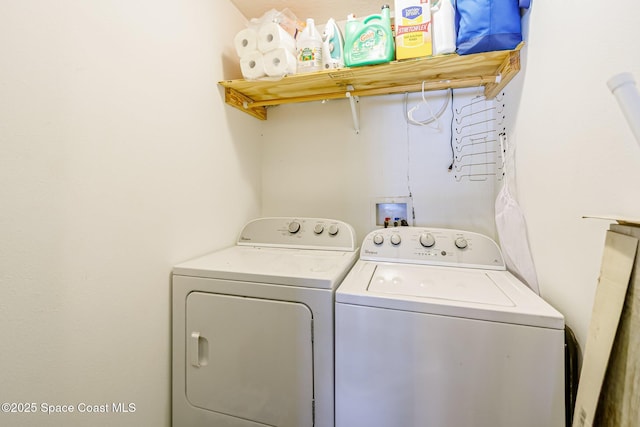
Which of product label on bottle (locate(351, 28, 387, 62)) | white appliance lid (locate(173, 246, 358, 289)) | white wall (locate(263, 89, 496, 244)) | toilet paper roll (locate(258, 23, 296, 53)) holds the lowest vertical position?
white appliance lid (locate(173, 246, 358, 289))

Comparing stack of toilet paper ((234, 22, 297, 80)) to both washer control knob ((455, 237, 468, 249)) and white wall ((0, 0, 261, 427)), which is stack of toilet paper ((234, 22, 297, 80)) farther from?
washer control knob ((455, 237, 468, 249))

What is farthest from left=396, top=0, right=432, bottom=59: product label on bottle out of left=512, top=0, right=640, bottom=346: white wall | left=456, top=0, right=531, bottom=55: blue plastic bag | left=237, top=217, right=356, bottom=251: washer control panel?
left=237, top=217, right=356, bottom=251: washer control panel

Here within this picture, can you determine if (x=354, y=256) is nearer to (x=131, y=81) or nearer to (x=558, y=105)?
(x=558, y=105)

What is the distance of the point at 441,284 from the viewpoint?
3.35ft

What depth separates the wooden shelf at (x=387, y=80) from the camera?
124 cm

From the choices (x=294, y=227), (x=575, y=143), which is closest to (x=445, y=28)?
(x=575, y=143)

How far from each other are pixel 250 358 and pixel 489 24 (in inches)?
69.4

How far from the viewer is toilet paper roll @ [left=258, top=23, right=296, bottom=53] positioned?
1312 mm

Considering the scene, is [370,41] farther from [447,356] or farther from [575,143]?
[447,356]

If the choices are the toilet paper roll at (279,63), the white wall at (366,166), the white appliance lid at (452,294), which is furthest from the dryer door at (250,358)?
the toilet paper roll at (279,63)

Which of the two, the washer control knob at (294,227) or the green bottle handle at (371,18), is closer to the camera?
the green bottle handle at (371,18)

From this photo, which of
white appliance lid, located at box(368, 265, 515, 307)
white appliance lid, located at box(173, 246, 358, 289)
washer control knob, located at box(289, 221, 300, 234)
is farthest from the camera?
washer control knob, located at box(289, 221, 300, 234)

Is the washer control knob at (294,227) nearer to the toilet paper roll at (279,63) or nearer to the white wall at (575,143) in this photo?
the toilet paper roll at (279,63)

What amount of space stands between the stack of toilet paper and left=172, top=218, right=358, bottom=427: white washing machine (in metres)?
1.03
